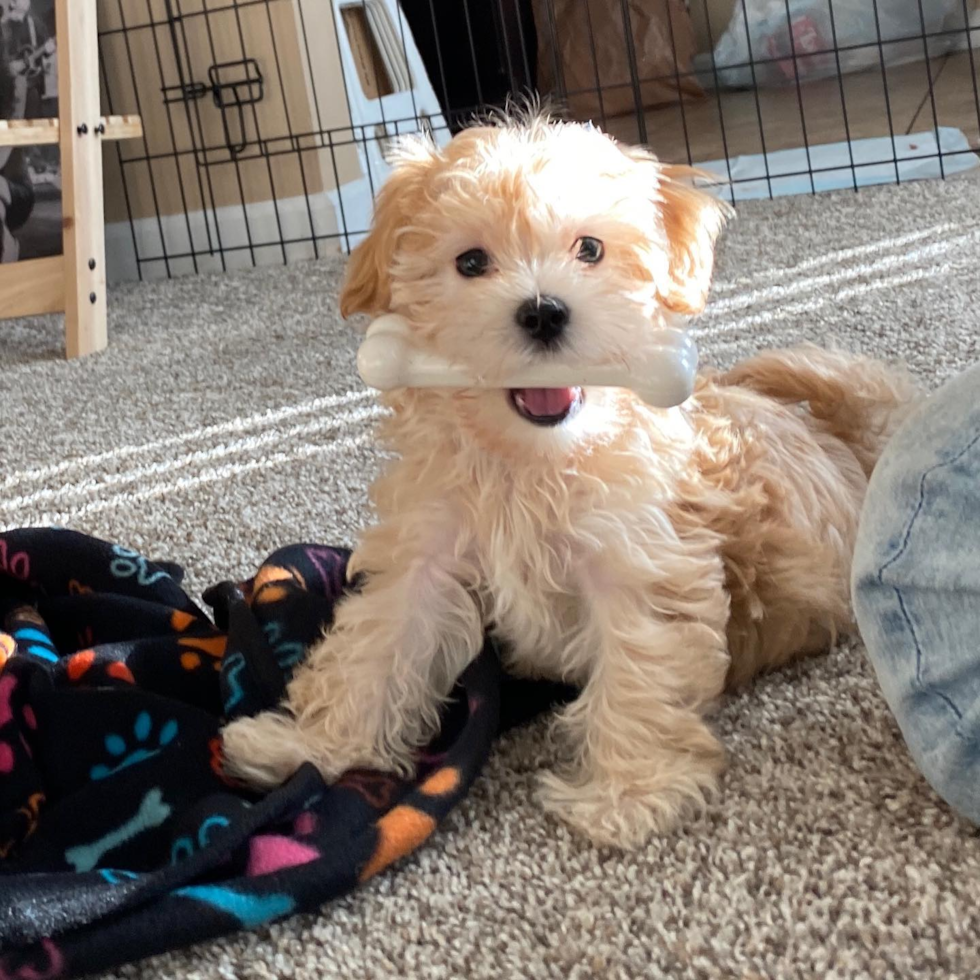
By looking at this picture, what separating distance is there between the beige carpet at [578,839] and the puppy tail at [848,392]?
0.99 ft

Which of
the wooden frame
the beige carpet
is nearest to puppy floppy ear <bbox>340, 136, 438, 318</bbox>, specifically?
the beige carpet

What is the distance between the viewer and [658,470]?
3.29 ft

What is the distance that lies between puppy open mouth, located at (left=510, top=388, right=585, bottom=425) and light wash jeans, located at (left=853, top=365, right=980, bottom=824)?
250mm

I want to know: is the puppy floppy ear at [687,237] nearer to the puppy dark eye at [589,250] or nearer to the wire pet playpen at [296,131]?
the puppy dark eye at [589,250]

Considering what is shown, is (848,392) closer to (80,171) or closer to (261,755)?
(261,755)

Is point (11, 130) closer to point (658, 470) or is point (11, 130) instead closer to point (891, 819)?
point (658, 470)

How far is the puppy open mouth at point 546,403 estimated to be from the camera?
942mm

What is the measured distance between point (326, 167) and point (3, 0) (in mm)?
956

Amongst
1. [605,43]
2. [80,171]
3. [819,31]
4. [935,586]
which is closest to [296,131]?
[80,171]

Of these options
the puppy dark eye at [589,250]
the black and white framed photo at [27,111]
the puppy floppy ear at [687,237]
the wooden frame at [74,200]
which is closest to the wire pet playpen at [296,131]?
the black and white framed photo at [27,111]

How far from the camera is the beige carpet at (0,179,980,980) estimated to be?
75 cm

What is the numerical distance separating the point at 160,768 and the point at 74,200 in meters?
1.84

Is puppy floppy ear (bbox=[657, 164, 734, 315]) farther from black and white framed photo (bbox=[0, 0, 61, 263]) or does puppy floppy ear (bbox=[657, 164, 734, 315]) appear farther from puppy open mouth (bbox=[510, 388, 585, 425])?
black and white framed photo (bbox=[0, 0, 61, 263])

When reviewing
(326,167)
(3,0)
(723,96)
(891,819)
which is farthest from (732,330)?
(723,96)
